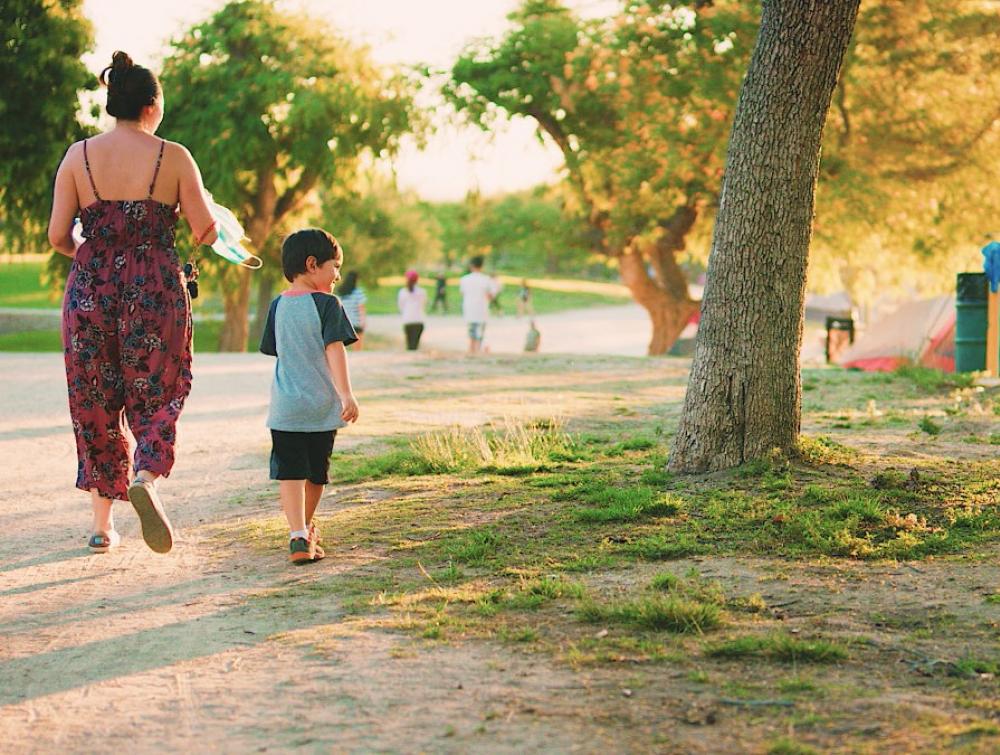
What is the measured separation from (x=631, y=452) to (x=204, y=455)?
3.26 meters

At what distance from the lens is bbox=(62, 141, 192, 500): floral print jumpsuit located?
19.6 ft

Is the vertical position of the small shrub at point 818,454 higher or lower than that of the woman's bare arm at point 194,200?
lower

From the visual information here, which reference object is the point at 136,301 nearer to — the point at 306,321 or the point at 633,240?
the point at 306,321

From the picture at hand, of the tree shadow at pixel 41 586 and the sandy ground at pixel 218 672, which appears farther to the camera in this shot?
the tree shadow at pixel 41 586

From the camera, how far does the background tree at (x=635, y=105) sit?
81.6 feet

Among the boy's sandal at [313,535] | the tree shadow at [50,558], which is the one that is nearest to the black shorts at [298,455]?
the boy's sandal at [313,535]

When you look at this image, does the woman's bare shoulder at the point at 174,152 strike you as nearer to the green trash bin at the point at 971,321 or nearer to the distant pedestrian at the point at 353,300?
the green trash bin at the point at 971,321

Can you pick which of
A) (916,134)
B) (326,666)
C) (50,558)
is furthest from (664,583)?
(916,134)

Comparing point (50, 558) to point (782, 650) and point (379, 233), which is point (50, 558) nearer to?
point (782, 650)

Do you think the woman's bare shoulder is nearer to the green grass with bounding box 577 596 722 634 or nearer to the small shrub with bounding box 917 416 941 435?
the green grass with bounding box 577 596 722 634

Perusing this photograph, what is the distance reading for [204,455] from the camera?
9953 millimetres

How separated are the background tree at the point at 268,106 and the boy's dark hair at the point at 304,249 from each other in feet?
73.7

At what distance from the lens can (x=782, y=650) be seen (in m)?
4.40

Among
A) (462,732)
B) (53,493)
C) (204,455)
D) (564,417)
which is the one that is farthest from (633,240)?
(462,732)
